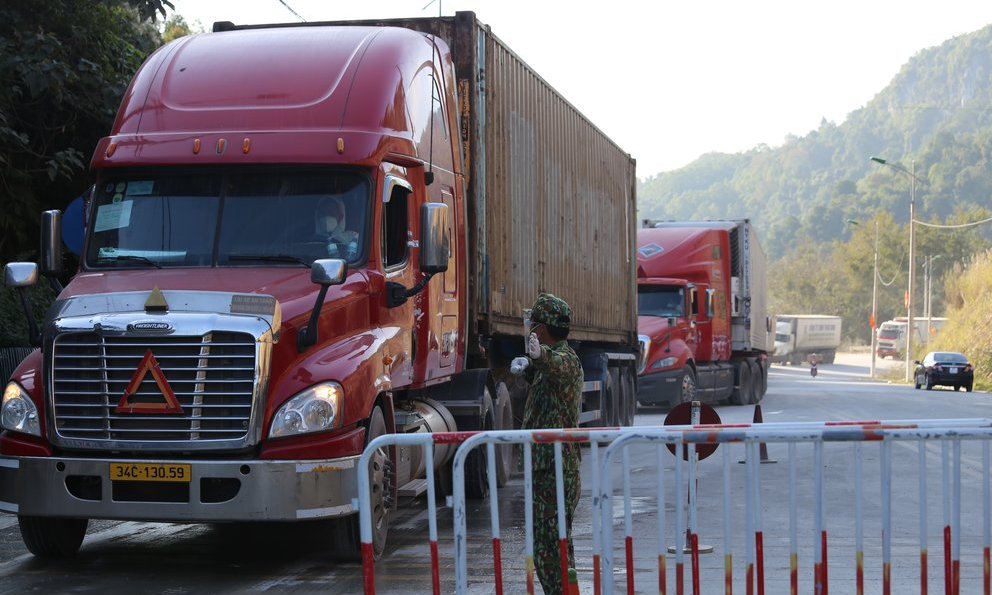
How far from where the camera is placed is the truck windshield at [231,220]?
9.37 metres

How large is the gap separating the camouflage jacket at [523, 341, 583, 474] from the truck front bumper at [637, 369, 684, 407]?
62.8ft

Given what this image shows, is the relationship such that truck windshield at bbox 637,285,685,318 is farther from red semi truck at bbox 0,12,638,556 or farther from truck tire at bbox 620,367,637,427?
red semi truck at bbox 0,12,638,556

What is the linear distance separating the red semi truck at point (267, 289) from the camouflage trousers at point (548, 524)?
5.89ft

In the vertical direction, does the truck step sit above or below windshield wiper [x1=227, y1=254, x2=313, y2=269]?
below

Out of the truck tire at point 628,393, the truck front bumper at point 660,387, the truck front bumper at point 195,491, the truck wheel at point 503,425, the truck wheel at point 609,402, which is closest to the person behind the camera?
the truck front bumper at point 195,491

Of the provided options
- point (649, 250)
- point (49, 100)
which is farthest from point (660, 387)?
point (49, 100)

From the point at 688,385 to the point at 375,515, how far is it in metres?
18.9

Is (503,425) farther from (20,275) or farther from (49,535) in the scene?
(20,275)

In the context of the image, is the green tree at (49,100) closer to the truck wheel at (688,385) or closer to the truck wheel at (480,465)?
the truck wheel at (480,465)

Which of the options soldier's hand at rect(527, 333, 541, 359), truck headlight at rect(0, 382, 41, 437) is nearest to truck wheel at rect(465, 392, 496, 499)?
truck headlight at rect(0, 382, 41, 437)

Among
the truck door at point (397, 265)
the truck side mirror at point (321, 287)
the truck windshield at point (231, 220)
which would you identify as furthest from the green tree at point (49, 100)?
the truck side mirror at point (321, 287)

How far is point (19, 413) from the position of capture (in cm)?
885

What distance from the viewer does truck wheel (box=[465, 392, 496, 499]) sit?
12.5 meters

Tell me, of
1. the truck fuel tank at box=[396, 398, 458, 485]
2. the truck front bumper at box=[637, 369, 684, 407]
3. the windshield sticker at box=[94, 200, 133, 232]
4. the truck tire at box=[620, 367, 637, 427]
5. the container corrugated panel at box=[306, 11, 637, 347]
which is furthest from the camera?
the truck front bumper at box=[637, 369, 684, 407]
